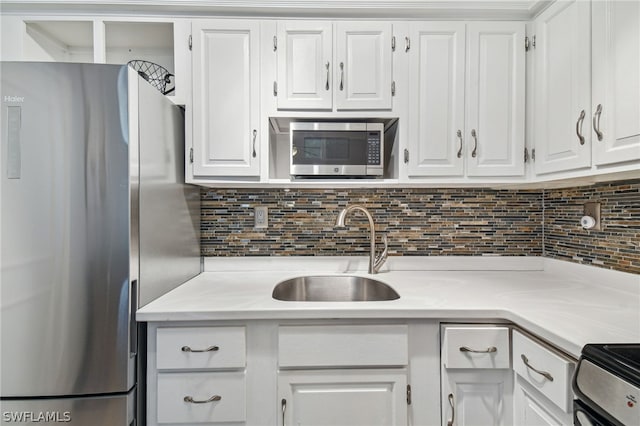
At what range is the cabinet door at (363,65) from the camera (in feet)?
4.84

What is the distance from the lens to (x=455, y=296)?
1300 millimetres

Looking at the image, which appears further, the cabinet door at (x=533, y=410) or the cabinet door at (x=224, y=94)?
the cabinet door at (x=224, y=94)

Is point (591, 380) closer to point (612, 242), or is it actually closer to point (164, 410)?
point (612, 242)

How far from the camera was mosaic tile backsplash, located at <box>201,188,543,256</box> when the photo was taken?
1798 mm

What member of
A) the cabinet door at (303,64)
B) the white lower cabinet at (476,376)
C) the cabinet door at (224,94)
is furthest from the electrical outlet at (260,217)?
the white lower cabinet at (476,376)

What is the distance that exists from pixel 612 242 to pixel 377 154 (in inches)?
43.9

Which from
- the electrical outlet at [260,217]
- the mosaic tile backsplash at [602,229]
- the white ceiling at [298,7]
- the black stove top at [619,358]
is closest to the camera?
the black stove top at [619,358]

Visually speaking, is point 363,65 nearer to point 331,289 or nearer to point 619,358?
point 331,289

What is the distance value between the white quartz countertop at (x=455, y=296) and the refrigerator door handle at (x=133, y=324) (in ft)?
0.08

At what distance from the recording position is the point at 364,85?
1483 millimetres

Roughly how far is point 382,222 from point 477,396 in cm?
93

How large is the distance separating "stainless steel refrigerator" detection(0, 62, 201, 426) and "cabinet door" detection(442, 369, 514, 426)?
1.16 m

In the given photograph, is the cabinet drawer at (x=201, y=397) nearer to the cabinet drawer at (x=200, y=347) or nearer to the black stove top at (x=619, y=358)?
the cabinet drawer at (x=200, y=347)

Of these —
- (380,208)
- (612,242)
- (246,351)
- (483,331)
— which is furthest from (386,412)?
(612,242)
